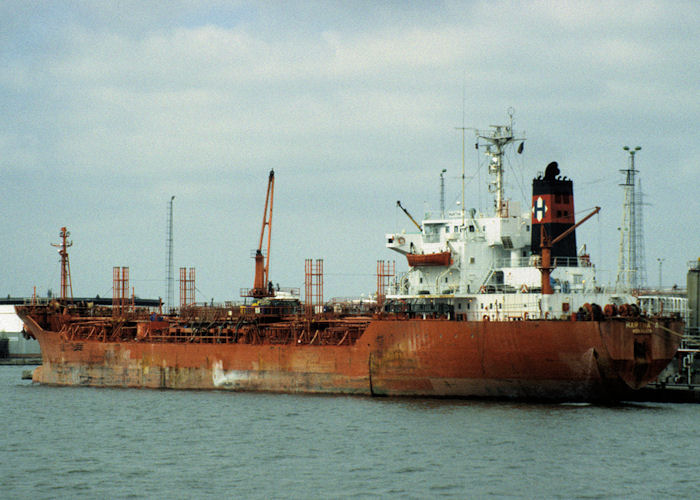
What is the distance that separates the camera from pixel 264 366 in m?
43.5

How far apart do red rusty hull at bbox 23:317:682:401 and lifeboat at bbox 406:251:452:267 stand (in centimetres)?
490

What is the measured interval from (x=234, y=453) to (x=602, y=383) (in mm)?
14199

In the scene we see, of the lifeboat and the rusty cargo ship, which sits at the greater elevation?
the lifeboat

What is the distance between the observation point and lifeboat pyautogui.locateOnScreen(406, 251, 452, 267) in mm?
42562

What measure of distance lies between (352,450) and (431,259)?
14.6 m

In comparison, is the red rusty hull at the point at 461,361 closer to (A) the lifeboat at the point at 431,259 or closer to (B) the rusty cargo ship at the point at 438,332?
(B) the rusty cargo ship at the point at 438,332

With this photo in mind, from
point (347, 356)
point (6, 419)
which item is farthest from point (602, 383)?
point (6, 419)

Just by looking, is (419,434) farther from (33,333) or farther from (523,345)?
(33,333)

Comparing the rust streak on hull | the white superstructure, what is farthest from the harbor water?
the white superstructure

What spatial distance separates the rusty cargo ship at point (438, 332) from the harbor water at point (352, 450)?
123 centimetres

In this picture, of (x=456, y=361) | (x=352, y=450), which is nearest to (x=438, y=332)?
(x=456, y=361)

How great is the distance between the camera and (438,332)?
124 ft

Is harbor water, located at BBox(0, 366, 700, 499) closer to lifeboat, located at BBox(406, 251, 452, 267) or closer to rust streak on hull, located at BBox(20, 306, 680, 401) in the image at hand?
rust streak on hull, located at BBox(20, 306, 680, 401)

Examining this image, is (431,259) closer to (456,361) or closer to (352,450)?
(456,361)
